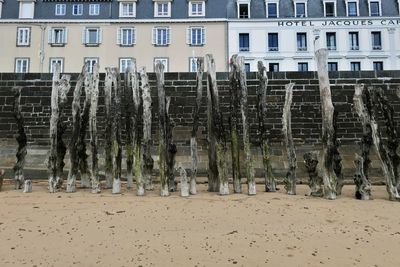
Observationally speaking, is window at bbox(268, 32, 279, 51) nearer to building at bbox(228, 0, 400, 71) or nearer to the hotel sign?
building at bbox(228, 0, 400, 71)

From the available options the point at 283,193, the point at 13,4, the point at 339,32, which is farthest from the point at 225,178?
the point at 13,4

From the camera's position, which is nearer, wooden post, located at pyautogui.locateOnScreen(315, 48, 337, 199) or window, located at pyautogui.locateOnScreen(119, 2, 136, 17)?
wooden post, located at pyautogui.locateOnScreen(315, 48, 337, 199)

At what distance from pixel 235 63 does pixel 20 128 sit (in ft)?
13.9

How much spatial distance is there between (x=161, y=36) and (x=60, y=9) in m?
9.45

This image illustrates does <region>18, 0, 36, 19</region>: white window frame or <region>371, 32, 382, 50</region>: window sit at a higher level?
<region>18, 0, 36, 19</region>: white window frame

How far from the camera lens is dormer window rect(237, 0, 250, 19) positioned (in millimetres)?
37594

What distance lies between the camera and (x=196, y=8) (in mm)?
37562

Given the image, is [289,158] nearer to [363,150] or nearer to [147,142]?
[363,150]

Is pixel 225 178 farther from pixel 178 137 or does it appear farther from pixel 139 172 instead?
pixel 178 137

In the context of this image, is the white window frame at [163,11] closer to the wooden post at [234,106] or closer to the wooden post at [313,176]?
the wooden post at [234,106]

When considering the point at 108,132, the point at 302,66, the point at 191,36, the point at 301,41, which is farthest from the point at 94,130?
the point at 301,41

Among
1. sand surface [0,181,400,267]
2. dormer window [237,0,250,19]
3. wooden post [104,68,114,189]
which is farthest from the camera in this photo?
dormer window [237,0,250,19]

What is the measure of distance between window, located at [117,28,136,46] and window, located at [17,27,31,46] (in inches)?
309

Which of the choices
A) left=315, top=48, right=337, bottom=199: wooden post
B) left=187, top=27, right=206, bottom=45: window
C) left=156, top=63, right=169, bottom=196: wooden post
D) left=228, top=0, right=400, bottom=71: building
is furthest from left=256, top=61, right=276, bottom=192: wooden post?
left=187, top=27, right=206, bottom=45: window
